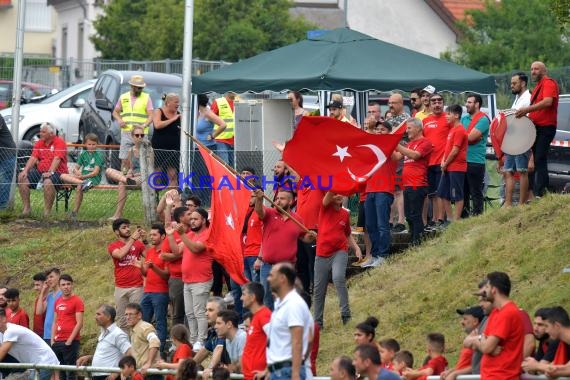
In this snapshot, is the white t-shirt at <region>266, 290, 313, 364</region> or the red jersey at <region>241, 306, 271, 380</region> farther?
the red jersey at <region>241, 306, 271, 380</region>

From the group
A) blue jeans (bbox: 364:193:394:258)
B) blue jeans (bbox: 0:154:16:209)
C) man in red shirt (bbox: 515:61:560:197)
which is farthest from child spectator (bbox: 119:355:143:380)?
blue jeans (bbox: 0:154:16:209)

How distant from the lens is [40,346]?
17281mm

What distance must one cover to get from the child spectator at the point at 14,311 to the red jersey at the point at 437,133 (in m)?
5.73

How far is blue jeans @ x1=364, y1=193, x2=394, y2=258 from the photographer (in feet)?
60.2

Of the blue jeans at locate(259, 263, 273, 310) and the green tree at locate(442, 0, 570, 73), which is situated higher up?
the green tree at locate(442, 0, 570, 73)

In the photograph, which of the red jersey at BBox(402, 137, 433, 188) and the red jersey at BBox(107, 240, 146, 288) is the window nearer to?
the red jersey at BBox(107, 240, 146, 288)

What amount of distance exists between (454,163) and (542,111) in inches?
57.3

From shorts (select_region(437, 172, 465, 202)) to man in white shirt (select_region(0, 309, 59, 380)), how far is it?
5.61 meters

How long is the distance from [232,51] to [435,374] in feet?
111

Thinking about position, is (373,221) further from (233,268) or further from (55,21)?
(55,21)

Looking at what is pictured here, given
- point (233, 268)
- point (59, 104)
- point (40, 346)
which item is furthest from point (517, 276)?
point (59, 104)

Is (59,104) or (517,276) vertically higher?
(59,104)

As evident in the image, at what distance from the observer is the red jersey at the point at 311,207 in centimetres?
1753

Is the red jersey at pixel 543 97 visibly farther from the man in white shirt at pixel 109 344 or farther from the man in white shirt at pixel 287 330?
the man in white shirt at pixel 287 330
